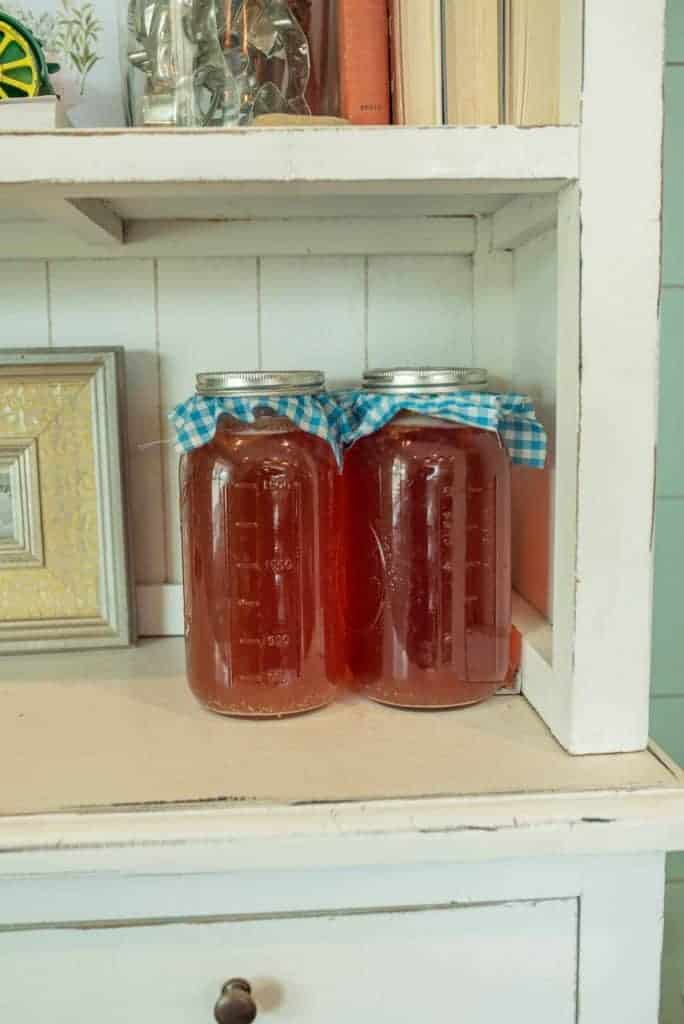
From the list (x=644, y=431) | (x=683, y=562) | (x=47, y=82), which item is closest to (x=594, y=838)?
(x=644, y=431)

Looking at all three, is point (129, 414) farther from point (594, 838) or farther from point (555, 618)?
point (594, 838)

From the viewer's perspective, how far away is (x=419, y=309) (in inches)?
40.9

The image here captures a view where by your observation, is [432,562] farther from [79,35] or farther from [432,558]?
[79,35]

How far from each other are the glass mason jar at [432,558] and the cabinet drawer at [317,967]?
197mm

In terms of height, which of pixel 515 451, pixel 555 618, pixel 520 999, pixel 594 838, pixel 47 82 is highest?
pixel 47 82

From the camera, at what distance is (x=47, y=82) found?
0.79 meters

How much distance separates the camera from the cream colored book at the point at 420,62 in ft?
2.41

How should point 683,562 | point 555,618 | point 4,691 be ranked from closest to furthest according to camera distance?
1. point 555,618
2. point 4,691
3. point 683,562

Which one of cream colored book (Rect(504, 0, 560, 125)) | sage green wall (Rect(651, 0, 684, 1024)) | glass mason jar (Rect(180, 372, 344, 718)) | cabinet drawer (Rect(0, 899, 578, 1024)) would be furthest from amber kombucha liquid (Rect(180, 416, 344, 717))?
sage green wall (Rect(651, 0, 684, 1024))

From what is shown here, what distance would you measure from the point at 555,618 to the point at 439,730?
13 centimetres

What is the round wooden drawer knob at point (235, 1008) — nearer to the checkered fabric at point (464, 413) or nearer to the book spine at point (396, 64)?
the checkered fabric at point (464, 413)

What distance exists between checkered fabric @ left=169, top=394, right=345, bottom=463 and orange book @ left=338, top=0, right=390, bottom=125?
225mm

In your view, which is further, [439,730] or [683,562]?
[683,562]

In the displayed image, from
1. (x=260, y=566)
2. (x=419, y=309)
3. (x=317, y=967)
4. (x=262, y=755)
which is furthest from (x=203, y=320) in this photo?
(x=317, y=967)
